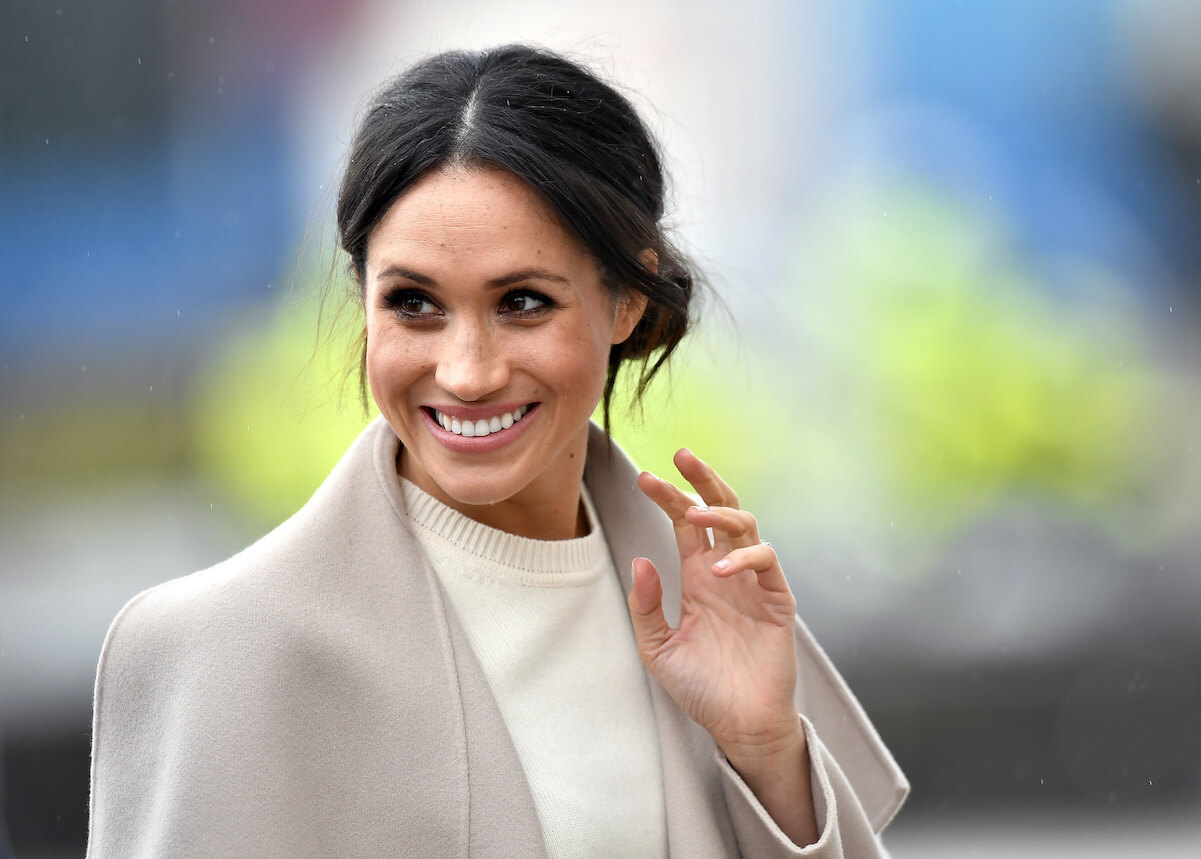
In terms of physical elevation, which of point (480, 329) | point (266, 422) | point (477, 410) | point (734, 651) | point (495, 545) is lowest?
point (266, 422)

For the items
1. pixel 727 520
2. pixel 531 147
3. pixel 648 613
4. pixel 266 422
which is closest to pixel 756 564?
pixel 727 520

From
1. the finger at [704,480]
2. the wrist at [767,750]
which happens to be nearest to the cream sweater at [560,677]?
the wrist at [767,750]

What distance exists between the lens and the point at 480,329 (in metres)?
1.87

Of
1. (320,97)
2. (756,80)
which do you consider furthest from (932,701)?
(320,97)

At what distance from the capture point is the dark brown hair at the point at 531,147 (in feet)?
6.22

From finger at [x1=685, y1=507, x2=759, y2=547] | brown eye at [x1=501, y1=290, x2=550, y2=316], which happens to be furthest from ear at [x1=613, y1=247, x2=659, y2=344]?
finger at [x1=685, y1=507, x2=759, y2=547]

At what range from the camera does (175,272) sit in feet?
15.8

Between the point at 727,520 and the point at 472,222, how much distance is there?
1.82 feet

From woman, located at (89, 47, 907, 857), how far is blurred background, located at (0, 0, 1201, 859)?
2.79m

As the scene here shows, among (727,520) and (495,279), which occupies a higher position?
(495,279)

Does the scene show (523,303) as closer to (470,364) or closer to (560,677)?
(470,364)

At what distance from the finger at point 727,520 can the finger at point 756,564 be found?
0.07ft

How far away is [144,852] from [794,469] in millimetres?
3688

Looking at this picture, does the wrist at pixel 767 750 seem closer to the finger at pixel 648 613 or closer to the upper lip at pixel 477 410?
the finger at pixel 648 613
